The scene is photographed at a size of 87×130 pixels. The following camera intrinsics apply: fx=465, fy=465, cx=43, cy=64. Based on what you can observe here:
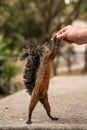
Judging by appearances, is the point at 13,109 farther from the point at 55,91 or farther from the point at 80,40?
the point at 55,91

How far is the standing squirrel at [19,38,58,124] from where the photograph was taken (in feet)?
17.6

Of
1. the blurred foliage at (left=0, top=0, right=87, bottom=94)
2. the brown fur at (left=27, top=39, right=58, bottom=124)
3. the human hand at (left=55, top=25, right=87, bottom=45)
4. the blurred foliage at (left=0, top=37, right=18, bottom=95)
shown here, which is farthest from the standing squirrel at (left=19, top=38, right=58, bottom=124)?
the blurred foliage at (left=0, top=37, right=18, bottom=95)

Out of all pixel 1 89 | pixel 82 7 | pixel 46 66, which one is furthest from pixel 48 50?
pixel 82 7

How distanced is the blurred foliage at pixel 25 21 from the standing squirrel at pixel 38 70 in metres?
5.57

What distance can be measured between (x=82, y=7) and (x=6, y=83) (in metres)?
7.36

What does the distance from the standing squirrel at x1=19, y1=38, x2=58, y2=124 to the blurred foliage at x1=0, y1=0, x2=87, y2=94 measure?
18.3 feet

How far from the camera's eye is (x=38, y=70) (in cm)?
549

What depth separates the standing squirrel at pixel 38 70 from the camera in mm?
5355

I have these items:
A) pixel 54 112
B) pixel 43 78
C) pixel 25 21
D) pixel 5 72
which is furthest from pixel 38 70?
pixel 25 21

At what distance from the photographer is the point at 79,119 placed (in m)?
5.82

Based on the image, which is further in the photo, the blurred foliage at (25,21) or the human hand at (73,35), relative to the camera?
the blurred foliage at (25,21)

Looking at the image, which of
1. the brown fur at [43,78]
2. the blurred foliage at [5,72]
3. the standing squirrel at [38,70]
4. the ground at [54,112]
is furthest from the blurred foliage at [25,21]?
the brown fur at [43,78]

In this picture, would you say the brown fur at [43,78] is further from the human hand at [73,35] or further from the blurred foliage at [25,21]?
the blurred foliage at [25,21]

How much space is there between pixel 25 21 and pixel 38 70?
91.6ft
